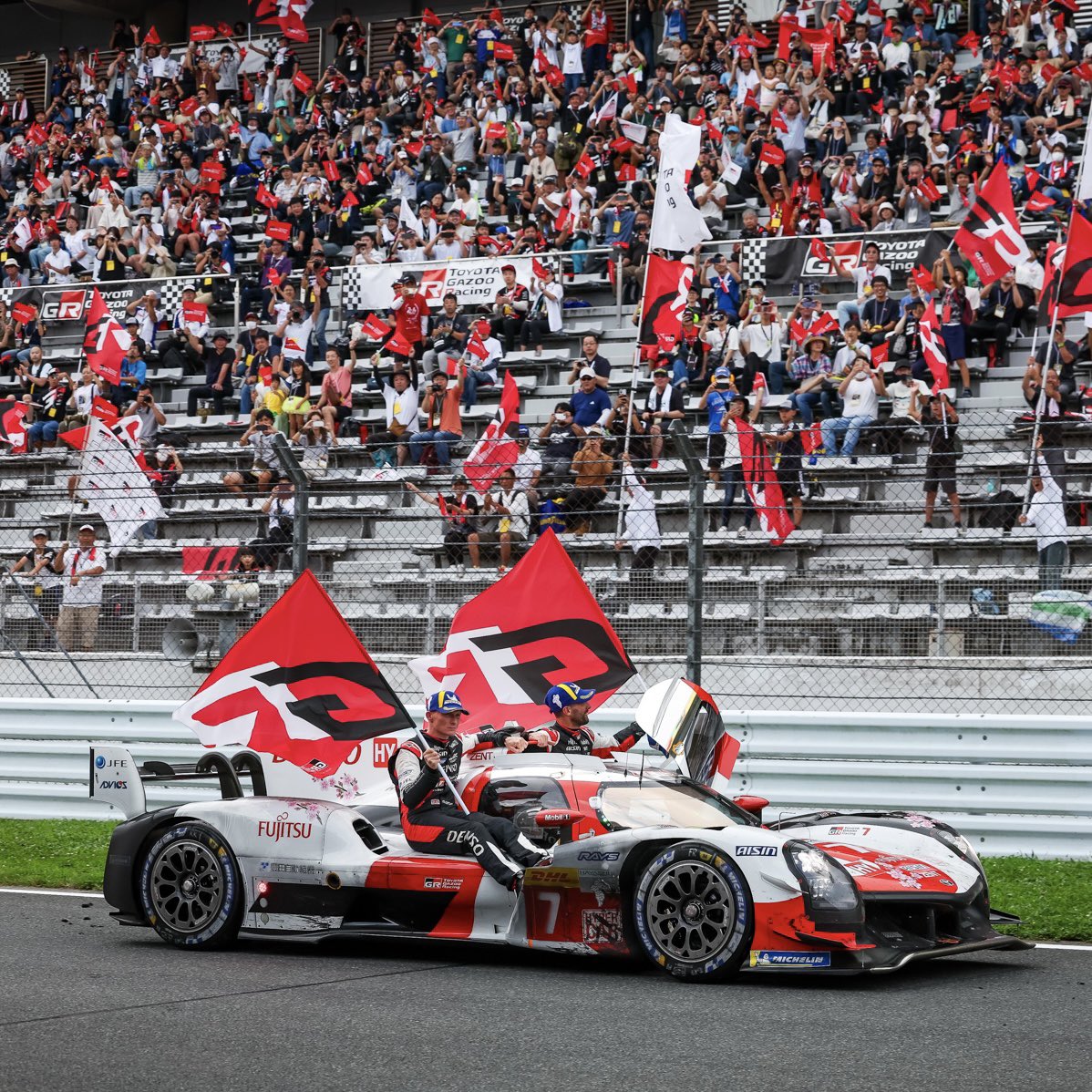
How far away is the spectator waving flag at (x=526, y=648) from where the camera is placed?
435 inches

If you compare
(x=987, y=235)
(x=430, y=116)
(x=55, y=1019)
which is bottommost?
(x=55, y=1019)

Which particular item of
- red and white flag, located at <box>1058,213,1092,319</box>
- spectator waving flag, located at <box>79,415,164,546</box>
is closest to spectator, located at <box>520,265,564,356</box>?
spectator waving flag, located at <box>79,415,164,546</box>

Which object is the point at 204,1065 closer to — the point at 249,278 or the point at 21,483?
the point at 21,483

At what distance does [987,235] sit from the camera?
15883mm

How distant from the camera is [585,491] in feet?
40.3

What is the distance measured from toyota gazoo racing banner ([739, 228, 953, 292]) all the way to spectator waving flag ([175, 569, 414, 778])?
962 centimetres

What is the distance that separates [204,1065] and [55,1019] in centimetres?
107

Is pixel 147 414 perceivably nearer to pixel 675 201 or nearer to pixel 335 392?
pixel 335 392

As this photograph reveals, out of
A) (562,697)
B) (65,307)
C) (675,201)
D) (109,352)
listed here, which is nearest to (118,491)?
(562,697)

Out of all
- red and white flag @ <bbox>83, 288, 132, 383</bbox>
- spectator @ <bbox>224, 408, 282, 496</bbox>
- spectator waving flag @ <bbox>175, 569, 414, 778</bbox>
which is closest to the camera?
spectator waving flag @ <bbox>175, 569, 414, 778</bbox>

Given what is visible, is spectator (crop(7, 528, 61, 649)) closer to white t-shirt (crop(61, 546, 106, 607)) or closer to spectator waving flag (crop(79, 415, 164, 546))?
→ white t-shirt (crop(61, 546, 106, 607))

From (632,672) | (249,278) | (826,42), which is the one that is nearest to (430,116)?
(249,278)

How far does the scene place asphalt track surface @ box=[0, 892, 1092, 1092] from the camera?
5.65m

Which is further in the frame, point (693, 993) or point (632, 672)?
point (632, 672)
